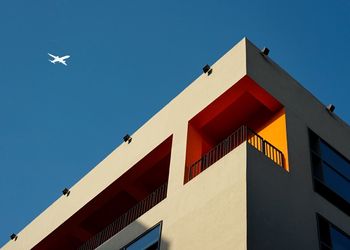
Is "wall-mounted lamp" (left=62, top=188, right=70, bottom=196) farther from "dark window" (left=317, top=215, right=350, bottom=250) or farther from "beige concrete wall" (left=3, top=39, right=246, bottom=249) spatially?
"dark window" (left=317, top=215, right=350, bottom=250)

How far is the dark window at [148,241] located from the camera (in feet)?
49.3

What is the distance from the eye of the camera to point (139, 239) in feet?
52.4

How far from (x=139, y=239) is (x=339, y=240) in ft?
16.9

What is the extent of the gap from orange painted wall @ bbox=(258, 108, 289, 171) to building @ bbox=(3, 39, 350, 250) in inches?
1.5

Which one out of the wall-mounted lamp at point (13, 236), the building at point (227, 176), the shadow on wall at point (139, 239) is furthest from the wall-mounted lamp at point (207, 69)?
the wall-mounted lamp at point (13, 236)

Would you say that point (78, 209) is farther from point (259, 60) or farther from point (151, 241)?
point (259, 60)

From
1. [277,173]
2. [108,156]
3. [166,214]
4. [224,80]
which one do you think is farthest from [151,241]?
[108,156]

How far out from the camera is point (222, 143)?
17.7 meters

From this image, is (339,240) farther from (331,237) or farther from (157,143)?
(157,143)

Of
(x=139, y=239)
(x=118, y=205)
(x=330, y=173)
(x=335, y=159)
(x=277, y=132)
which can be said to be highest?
(x=118, y=205)

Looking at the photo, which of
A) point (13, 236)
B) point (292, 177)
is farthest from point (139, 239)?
point (13, 236)

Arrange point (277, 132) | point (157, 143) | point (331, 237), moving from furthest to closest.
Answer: point (157, 143) → point (277, 132) → point (331, 237)

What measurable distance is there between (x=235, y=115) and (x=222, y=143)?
91 cm

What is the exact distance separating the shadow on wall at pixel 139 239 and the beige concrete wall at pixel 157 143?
3.69 ft
